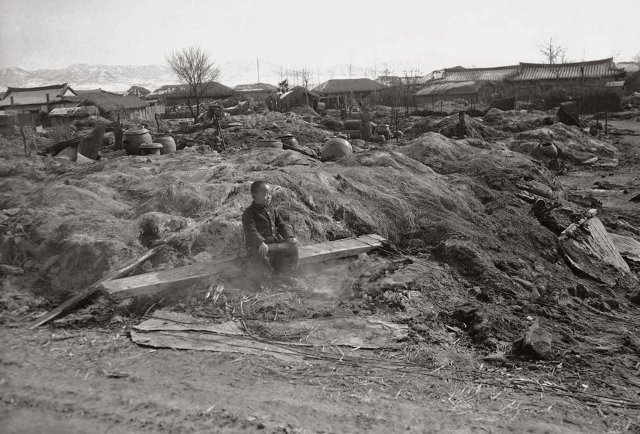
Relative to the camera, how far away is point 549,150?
50.4 feet

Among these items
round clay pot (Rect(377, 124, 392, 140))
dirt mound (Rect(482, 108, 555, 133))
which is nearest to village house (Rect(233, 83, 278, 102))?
dirt mound (Rect(482, 108, 555, 133))

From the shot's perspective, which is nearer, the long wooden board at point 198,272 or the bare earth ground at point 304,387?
the bare earth ground at point 304,387

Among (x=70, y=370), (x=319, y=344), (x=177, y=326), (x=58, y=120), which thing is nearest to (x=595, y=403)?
(x=319, y=344)

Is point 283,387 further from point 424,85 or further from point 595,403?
point 424,85

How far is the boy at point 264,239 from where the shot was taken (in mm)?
4918

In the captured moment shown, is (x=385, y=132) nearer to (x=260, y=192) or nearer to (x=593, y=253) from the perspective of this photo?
(x=593, y=253)

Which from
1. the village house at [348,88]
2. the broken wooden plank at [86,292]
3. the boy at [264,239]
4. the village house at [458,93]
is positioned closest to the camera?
the broken wooden plank at [86,292]

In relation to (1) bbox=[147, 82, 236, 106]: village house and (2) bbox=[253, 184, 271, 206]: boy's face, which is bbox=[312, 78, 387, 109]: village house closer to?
(1) bbox=[147, 82, 236, 106]: village house

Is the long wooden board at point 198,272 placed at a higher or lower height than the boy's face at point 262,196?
lower

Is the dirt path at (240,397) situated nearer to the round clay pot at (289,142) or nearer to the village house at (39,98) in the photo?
the round clay pot at (289,142)

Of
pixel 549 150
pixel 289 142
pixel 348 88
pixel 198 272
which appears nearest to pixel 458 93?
pixel 348 88

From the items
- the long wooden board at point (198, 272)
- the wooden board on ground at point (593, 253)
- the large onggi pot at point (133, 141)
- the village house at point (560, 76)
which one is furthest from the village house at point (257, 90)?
the long wooden board at point (198, 272)

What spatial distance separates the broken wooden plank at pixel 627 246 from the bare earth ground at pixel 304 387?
143 inches

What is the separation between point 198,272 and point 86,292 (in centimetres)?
97
